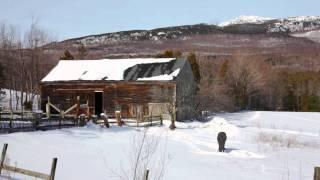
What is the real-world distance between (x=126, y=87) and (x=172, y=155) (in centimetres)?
2000

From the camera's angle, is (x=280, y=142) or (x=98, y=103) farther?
(x=98, y=103)

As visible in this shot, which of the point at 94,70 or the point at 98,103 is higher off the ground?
the point at 94,70

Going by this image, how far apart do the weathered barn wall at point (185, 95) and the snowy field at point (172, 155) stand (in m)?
9.90

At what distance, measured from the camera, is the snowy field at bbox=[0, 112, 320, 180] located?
1538 centimetres

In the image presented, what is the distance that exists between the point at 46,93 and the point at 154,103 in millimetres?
10003

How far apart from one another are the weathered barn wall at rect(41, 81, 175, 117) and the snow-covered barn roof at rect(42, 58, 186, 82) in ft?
1.55

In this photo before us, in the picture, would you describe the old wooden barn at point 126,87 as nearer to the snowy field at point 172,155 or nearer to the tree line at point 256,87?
the snowy field at point 172,155

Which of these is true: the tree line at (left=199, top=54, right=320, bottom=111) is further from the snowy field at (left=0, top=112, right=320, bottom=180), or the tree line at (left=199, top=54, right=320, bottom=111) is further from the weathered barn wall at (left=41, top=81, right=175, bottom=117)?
A: the snowy field at (left=0, top=112, right=320, bottom=180)

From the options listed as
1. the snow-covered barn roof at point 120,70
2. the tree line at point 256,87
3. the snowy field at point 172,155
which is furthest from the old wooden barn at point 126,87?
the tree line at point 256,87

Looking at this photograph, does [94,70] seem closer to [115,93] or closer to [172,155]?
[115,93]

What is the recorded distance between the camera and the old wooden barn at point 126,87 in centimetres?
3741

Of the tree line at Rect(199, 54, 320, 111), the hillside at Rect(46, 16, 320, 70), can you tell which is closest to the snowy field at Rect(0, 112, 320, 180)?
the tree line at Rect(199, 54, 320, 111)

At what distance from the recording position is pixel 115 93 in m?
39.2

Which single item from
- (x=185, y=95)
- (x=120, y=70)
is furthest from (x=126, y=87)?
(x=185, y=95)
